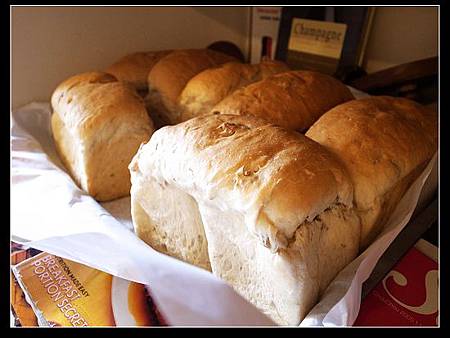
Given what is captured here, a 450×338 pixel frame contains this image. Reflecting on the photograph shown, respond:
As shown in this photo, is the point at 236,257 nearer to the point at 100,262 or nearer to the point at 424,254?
the point at 100,262

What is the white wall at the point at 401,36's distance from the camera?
1.41m

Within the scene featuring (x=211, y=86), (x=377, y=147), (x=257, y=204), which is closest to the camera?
(x=257, y=204)

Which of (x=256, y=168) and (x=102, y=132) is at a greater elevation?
(x=256, y=168)

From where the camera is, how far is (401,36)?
1.47 metres

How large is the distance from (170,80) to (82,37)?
38 cm

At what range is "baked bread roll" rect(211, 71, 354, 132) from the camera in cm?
108

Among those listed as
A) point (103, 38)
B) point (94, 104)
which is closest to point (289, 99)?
point (94, 104)

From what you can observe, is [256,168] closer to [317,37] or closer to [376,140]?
[376,140]

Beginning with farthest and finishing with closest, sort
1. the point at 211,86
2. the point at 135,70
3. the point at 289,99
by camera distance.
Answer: the point at 135,70, the point at 211,86, the point at 289,99

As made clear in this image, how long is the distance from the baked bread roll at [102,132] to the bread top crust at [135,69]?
15 cm

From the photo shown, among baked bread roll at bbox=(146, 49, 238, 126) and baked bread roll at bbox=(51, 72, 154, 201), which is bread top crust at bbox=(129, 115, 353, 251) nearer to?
baked bread roll at bbox=(51, 72, 154, 201)

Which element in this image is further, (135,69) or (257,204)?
(135,69)

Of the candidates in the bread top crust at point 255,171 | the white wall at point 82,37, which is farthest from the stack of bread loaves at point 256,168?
the white wall at point 82,37
